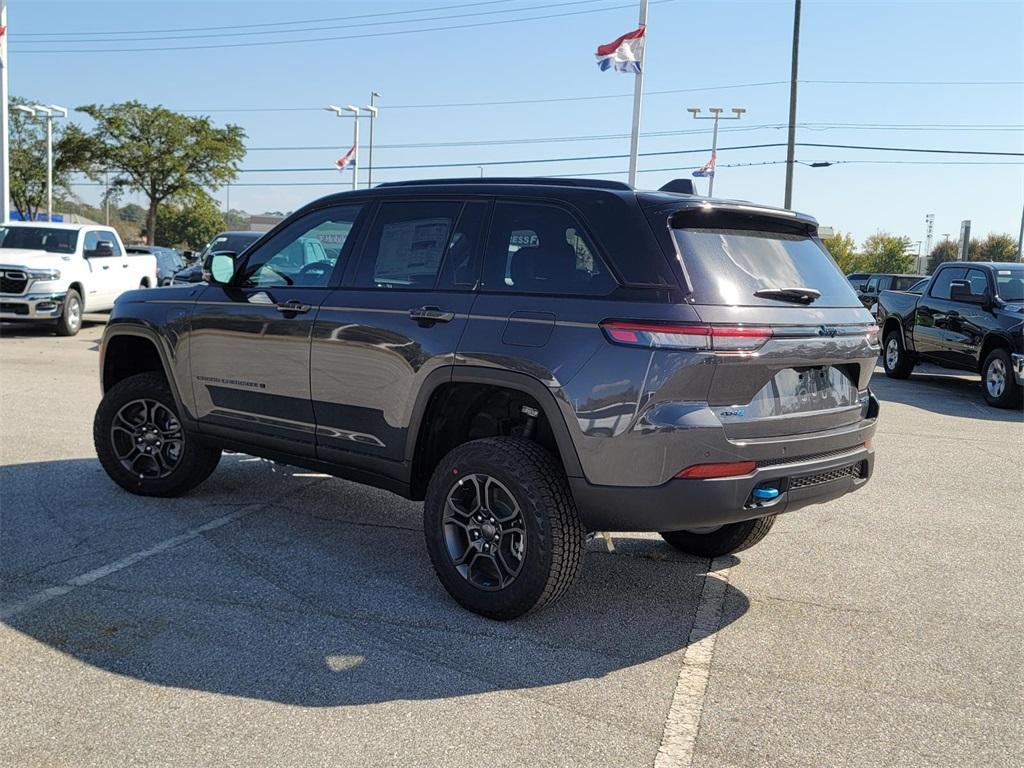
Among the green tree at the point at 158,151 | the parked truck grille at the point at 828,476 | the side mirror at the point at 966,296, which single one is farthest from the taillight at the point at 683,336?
the green tree at the point at 158,151

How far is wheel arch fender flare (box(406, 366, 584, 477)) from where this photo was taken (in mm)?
4070

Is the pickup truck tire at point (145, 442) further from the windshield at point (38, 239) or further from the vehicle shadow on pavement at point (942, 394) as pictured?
the windshield at point (38, 239)

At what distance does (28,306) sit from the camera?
52.6ft

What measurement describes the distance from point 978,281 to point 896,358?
2618 millimetres

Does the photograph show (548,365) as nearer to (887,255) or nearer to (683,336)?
(683,336)

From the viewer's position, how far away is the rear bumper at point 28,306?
1595 centimetres

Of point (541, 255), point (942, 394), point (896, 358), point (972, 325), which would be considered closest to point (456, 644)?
point (541, 255)

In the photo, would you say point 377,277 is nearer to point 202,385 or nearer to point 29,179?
point 202,385

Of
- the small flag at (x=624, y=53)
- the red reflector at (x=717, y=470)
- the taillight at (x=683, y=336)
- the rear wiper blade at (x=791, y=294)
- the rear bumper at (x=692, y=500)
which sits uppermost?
the small flag at (x=624, y=53)

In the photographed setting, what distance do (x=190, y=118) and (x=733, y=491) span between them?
183 feet

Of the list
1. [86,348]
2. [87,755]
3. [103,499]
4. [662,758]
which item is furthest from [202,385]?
[86,348]

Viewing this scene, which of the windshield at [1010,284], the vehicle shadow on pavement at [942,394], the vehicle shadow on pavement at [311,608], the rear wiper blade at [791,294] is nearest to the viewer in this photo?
the vehicle shadow on pavement at [311,608]

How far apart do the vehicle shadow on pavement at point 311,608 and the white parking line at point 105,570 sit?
39 millimetres

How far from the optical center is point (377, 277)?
4.98m
